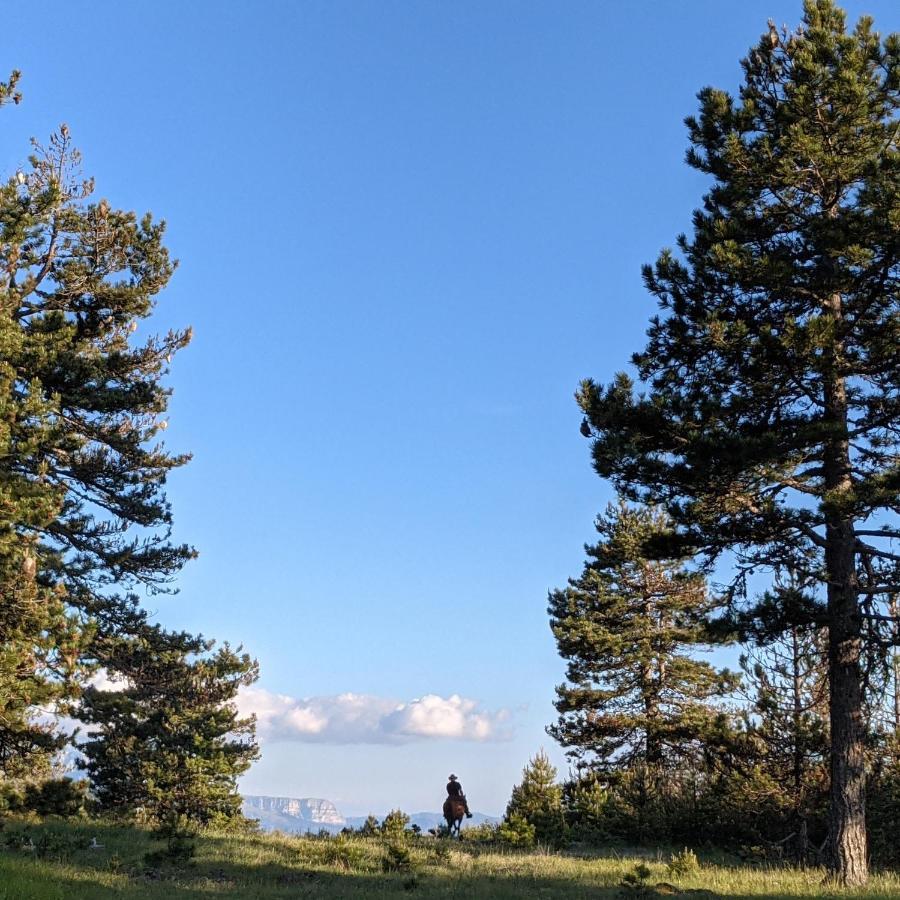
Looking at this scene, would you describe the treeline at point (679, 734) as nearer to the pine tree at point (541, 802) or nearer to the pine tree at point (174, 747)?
the pine tree at point (541, 802)

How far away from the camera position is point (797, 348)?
15.2 metres

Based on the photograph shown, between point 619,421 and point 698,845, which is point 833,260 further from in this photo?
point 698,845

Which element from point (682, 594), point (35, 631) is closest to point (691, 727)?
point (682, 594)

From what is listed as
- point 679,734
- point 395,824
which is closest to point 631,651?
point 679,734

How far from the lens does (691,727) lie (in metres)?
31.0

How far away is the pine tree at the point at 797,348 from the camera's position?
1533 centimetres

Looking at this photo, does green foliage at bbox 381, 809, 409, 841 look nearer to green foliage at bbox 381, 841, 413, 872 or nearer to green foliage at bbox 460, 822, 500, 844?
green foliage at bbox 460, 822, 500, 844

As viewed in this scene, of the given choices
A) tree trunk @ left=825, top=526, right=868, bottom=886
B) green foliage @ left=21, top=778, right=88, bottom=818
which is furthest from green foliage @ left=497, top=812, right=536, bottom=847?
green foliage @ left=21, top=778, right=88, bottom=818

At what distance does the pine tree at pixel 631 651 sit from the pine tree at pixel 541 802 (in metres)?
5.19

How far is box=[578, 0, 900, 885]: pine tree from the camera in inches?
603

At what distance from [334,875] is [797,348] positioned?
1208 cm

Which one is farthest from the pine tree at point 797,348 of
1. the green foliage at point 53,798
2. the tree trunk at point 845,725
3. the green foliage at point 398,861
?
the green foliage at point 53,798

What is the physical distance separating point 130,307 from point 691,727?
74.5 feet

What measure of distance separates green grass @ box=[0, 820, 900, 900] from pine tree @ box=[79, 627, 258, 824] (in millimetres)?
11872
